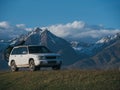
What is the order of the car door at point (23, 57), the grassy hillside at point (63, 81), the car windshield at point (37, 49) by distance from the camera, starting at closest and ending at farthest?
the grassy hillside at point (63, 81) < the car door at point (23, 57) < the car windshield at point (37, 49)

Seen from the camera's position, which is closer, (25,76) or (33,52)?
(25,76)

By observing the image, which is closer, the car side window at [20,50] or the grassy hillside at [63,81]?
the grassy hillside at [63,81]

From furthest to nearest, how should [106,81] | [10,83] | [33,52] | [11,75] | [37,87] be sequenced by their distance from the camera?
1. [33,52]
2. [11,75]
3. [10,83]
4. [37,87]
5. [106,81]

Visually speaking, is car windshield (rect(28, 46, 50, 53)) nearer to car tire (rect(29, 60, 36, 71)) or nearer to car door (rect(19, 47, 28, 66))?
car door (rect(19, 47, 28, 66))

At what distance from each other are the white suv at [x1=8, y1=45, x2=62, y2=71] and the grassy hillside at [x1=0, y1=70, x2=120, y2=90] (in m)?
1.96

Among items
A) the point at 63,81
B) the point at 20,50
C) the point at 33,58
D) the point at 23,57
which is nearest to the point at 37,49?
the point at 23,57

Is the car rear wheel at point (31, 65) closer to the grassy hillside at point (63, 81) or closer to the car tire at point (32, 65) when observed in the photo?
the car tire at point (32, 65)

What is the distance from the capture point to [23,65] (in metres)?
33.7

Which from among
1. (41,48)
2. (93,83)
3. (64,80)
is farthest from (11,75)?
(93,83)

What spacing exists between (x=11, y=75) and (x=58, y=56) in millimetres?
3832

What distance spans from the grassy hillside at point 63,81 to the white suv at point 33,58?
1.96m

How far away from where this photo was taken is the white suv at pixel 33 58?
3152 cm

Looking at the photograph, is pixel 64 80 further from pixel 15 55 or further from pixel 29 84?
pixel 15 55

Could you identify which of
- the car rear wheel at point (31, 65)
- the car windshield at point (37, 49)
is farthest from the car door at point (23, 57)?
the car rear wheel at point (31, 65)
